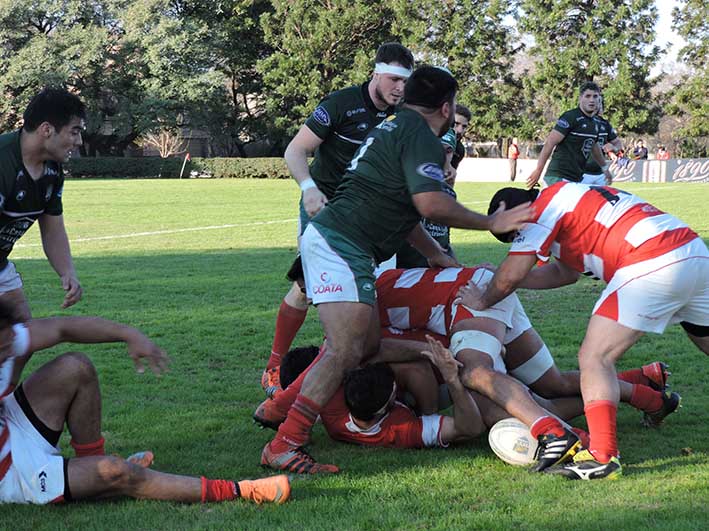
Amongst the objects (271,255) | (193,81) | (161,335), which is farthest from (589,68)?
(161,335)

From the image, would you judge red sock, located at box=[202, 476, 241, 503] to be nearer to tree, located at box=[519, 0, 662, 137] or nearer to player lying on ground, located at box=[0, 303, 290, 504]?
player lying on ground, located at box=[0, 303, 290, 504]

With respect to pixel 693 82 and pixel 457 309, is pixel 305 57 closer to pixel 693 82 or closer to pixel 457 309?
pixel 693 82

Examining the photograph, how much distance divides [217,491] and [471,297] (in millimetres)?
1925

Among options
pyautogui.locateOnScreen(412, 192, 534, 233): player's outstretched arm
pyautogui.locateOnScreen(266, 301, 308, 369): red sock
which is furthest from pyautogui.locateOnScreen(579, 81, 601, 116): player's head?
pyautogui.locateOnScreen(412, 192, 534, 233): player's outstretched arm

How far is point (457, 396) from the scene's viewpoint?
5.11 m

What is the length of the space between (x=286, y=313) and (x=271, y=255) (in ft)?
24.7

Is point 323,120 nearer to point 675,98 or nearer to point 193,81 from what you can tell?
point 193,81

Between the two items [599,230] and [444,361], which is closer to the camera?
[599,230]

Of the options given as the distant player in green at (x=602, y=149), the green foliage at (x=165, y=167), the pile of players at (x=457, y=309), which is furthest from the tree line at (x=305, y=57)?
the pile of players at (x=457, y=309)

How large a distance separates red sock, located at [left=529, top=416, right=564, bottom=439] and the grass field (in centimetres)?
23

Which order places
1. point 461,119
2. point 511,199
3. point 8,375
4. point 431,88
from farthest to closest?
point 461,119 → point 511,199 → point 431,88 → point 8,375

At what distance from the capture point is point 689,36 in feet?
194

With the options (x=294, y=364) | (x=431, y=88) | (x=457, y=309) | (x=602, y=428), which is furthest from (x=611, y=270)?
(x=294, y=364)

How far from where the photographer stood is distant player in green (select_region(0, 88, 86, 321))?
203 inches
